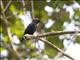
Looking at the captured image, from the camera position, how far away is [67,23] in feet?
15.6

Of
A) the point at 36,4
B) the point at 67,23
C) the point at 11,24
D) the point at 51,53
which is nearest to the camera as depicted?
the point at 67,23

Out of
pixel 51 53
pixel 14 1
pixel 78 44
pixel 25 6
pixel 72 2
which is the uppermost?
pixel 14 1

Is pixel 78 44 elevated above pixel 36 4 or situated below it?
below

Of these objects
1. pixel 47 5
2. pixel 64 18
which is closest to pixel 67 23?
pixel 64 18

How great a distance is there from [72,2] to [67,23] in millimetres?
789

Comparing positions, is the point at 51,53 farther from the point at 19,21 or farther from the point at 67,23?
the point at 19,21

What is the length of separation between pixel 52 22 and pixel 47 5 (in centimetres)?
30

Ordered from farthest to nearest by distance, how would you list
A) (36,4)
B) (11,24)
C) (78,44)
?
(11,24) → (36,4) → (78,44)

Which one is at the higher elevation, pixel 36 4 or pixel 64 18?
pixel 36 4

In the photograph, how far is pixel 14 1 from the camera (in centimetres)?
612

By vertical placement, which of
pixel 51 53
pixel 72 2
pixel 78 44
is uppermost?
pixel 72 2

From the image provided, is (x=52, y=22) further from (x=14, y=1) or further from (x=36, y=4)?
(x=14, y=1)

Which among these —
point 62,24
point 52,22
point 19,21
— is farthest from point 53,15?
point 19,21

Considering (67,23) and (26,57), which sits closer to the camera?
(67,23)
